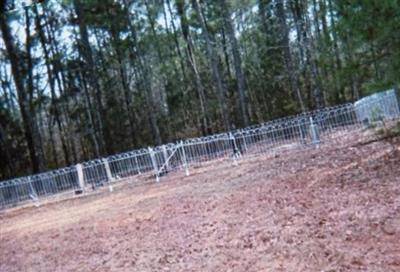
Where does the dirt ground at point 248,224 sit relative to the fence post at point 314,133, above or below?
below

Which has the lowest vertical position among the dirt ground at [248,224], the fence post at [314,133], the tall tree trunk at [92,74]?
the dirt ground at [248,224]

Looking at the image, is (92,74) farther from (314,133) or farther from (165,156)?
(314,133)

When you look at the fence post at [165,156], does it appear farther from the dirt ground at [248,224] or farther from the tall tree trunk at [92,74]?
the tall tree trunk at [92,74]

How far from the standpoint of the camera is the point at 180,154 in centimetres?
1605

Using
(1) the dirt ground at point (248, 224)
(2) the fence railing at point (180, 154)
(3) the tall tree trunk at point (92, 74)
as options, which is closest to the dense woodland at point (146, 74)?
(3) the tall tree trunk at point (92, 74)

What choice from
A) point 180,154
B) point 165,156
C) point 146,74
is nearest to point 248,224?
point 165,156

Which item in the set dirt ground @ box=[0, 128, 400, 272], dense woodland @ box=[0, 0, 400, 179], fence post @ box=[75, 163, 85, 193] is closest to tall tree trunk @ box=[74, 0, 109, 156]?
dense woodland @ box=[0, 0, 400, 179]

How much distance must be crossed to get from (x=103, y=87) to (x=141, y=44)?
5.16 meters

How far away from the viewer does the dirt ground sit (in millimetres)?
4992

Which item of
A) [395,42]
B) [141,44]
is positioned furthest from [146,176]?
[141,44]

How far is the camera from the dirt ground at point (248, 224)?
4.99m

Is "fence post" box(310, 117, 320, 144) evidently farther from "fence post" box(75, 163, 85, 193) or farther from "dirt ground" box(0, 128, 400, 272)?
"fence post" box(75, 163, 85, 193)

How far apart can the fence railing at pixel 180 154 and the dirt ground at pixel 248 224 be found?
10.2 feet

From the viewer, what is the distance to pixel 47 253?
303 inches
